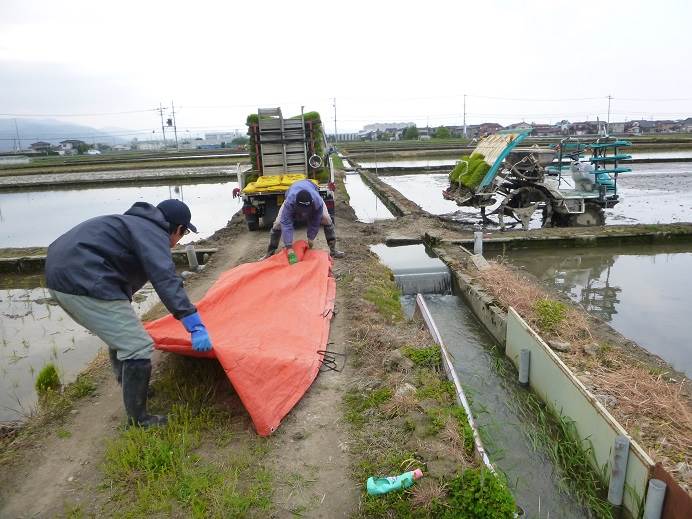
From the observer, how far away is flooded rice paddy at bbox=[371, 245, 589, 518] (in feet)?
10.8

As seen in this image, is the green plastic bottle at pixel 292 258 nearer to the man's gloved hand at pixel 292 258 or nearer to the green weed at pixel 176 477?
the man's gloved hand at pixel 292 258

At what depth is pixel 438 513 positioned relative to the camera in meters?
2.51

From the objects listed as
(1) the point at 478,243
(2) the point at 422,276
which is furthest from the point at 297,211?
(1) the point at 478,243

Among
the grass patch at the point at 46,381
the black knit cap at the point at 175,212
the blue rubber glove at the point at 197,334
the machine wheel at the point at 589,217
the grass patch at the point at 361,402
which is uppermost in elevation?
the black knit cap at the point at 175,212

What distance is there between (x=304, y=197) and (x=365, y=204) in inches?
402

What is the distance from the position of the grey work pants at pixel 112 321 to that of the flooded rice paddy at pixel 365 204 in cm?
997

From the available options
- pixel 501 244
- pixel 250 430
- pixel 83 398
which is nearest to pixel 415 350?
pixel 250 430

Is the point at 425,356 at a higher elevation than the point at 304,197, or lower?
lower

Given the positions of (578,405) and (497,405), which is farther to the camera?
(497,405)

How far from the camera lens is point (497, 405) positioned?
175 inches

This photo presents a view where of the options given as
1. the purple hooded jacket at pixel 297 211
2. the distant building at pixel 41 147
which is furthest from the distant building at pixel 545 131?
the distant building at pixel 41 147

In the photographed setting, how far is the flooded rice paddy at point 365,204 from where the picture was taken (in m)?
13.8

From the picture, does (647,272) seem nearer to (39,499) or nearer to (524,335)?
(524,335)

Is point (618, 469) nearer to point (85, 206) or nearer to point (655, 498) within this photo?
point (655, 498)
